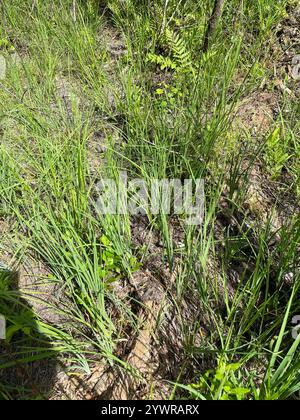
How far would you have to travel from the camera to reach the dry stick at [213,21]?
1.95 metres

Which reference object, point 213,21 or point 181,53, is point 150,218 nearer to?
point 181,53

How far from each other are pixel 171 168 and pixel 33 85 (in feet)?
3.53

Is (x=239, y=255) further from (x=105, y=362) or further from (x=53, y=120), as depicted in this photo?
(x=53, y=120)

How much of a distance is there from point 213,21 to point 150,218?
4.66 ft

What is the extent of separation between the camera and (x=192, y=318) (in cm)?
134

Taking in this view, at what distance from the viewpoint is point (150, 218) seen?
5.22 feet

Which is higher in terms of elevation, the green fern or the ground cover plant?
the green fern

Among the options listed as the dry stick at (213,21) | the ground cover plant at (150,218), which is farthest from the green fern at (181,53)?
the dry stick at (213,21)

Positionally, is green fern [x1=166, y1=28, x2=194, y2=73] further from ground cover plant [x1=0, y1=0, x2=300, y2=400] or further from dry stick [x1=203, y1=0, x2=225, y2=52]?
dry stick [x1=203, y1=0, x2=225, y2=52]

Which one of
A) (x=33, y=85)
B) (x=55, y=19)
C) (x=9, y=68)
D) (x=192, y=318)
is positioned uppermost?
(x=55, y=19)

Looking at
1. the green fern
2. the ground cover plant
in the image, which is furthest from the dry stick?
the green fern

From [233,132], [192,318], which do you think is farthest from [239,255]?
→ [233,132]

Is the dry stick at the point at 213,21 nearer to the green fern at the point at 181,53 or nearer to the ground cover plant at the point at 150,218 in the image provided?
the ground cover plant at the point at 150,218

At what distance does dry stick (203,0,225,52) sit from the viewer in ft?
6.41
